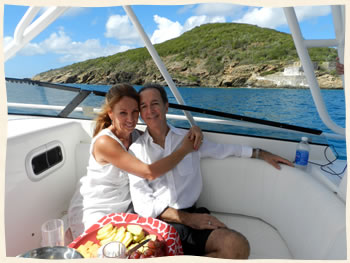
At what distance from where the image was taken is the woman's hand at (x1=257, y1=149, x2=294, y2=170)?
159cm

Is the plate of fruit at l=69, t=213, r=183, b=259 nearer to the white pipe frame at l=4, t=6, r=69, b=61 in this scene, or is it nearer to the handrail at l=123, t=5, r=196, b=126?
the handrail at l=123, t=5, r=196, b=126

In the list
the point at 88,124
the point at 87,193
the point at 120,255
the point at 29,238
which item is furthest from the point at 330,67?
the point at 29,238

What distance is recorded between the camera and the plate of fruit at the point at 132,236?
1054 millimetres

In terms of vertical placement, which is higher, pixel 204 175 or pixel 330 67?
pixel 330 67

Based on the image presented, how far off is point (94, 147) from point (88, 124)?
63cm

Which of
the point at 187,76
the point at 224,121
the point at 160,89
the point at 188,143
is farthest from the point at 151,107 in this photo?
the point at 187,76

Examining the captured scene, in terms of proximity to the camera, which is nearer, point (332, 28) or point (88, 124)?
point (332, 28)

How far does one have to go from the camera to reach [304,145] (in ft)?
5.20

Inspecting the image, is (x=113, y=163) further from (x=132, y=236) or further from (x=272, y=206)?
(x=272, y=206)

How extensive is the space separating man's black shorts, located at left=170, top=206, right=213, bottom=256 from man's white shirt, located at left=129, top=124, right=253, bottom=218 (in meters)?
0.14

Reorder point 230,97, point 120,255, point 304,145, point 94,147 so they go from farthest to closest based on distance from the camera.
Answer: point 230,97, point 304,145, point 94,147, point 120,255

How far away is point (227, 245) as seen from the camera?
3.98 ft

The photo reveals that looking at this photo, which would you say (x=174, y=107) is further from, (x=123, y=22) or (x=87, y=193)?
(x=87, y=193)

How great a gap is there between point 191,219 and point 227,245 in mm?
267
